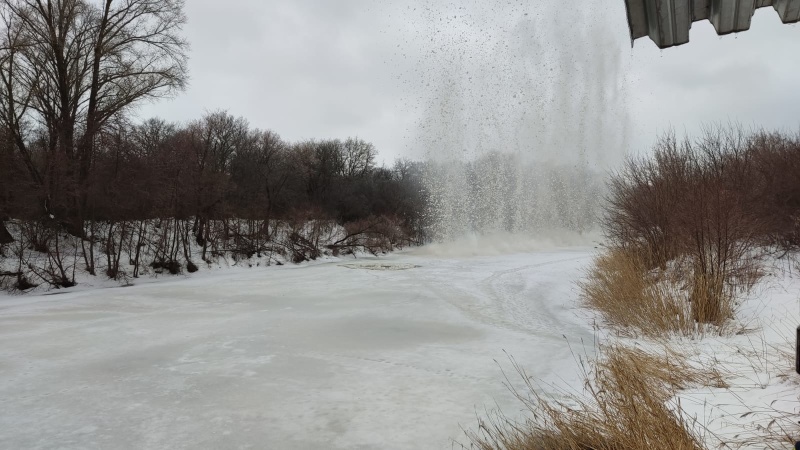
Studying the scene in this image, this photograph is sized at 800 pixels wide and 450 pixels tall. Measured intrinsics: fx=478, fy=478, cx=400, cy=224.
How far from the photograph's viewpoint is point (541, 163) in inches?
1194

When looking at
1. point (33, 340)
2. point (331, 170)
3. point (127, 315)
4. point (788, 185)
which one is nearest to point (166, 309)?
point (127, 315)

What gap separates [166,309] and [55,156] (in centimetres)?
1001

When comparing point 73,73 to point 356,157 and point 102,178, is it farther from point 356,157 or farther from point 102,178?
point 356,157

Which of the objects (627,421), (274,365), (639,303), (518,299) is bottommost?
(518,299)

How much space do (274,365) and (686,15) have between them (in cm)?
599

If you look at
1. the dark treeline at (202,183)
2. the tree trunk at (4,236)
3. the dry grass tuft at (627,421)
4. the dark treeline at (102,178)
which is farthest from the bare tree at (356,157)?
the dry grass tuft at (627,421)

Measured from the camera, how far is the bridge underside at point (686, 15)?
2717 mm

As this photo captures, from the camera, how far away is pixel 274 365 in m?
6.58

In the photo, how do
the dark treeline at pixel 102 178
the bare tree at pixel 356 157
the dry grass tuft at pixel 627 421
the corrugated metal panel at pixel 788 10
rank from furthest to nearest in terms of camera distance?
the bare tree at pixel 356 157, the dark treeline at pixel 102 178, the corrugated metal panel at pixel 788 10, the dry grass tuft at pixel 627 421

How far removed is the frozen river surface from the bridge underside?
11.5ft

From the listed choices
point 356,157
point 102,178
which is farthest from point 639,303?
point 356,157

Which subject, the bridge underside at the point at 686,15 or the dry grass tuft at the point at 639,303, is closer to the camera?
the bridge underside at the point at 686,15

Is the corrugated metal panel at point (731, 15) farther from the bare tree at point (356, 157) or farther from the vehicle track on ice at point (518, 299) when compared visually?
the bare tree at point (356, 157)

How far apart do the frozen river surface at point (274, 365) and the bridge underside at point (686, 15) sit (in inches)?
138
